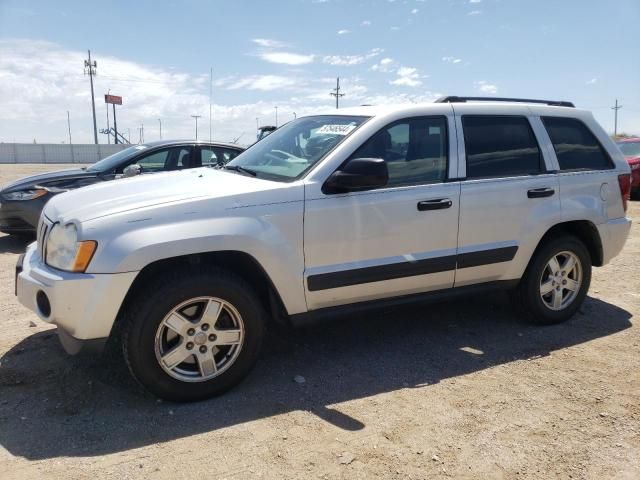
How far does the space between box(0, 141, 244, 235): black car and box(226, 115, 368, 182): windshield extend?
240 cm

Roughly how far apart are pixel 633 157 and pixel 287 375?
1226 centimetres

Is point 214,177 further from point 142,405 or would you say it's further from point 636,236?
point 636,236

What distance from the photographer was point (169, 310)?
10.1 feet

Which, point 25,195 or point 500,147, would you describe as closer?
point 500,147

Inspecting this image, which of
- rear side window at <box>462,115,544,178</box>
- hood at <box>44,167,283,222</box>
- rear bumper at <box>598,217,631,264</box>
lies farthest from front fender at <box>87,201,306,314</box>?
rear bumper at <box>598,217,631,264</box>

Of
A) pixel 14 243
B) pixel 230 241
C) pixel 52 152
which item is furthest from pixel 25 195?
pixel 52 152

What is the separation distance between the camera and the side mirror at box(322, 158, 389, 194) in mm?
3318

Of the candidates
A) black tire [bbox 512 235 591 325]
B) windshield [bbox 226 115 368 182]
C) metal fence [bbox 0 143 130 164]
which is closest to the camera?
windshield [bbox 226 115 368 182]

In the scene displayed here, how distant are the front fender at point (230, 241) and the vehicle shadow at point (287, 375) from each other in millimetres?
585

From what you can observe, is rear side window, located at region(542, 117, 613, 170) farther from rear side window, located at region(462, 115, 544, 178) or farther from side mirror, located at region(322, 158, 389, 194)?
side mirror, located at region(322, 158, 389, 194)

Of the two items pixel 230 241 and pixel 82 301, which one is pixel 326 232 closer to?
pixel 230 241

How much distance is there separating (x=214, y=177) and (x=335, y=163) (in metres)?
0.87

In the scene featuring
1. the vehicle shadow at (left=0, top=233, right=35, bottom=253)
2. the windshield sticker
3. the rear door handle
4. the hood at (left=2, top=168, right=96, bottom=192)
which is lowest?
the vehicle shadow at (left=0, top=233, right=35, bottom=253)

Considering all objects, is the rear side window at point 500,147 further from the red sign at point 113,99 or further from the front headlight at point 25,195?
the red sign at point 113,99
